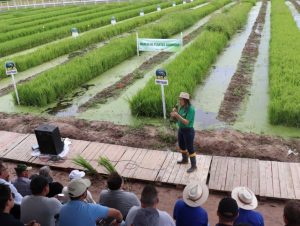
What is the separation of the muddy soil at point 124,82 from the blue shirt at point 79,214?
→ 526 cm

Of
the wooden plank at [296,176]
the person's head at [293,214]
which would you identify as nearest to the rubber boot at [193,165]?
the wooden plank at [296,176]

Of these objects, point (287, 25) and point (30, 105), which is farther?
point (287, 25)

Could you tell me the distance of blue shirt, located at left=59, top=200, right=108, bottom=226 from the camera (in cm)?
300

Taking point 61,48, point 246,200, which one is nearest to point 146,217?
point 246,200

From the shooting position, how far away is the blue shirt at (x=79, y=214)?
118 inches

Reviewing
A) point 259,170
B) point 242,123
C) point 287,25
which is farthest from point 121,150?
point 287,25

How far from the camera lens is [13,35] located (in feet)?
58.2

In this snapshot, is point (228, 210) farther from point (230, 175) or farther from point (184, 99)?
point (230, 175)

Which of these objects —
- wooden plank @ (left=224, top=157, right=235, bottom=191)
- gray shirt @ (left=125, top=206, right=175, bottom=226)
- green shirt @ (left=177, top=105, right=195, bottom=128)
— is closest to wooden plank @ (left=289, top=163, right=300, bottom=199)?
wooden plank @ (left=224, top=157, right=235, bottom=191)

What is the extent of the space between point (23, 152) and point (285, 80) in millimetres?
5911

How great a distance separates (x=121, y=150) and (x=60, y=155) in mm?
960

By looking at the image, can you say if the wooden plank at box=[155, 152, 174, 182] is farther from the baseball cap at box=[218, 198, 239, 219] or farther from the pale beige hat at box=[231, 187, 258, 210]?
the baseball cap at box=[218, 198, 239, 219]

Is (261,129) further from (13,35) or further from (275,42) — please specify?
(13,35)

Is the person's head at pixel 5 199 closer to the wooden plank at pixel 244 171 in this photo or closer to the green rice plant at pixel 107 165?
the green rice plant at pixel 107 165
